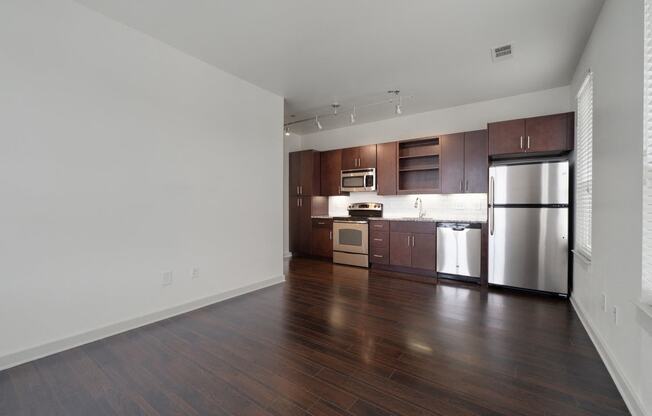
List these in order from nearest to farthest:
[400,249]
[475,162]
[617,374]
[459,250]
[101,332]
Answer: [617,374]
[101,332]
[459,250]
[475,162]
[400,249]

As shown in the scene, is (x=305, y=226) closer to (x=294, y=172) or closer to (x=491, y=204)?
(x=294, y=172)

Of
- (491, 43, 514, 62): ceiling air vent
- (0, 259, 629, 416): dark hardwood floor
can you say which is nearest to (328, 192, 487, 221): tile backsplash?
(0, 259, 629, 416): dark hardwood floor

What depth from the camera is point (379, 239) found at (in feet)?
16.7

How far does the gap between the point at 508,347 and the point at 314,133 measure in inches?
216

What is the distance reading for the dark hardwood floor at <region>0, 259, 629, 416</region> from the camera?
1.68m

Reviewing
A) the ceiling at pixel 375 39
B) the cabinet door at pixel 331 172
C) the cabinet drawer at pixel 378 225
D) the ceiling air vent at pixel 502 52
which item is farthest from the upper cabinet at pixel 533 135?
the cabinet door at pixel 331 172

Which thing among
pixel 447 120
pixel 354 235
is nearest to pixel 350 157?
pixel 354 235

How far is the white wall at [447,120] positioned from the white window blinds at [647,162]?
2947 millimetres

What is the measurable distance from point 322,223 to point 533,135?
12.2 ft

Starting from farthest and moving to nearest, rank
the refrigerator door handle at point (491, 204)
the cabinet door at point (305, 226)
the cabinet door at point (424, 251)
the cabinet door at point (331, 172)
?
the cabinet door at point (305, 226) < the cabinet door at point (331, 172) < the cabinet door at point (424, 251) < the refrigerator door handle at point (491, 204)

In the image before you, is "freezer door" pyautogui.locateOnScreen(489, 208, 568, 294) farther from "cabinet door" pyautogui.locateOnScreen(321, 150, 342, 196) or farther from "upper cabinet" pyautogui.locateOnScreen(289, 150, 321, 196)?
"upper cabinet" pyautogui.locateOnScreen(289, 150, 321, 196)

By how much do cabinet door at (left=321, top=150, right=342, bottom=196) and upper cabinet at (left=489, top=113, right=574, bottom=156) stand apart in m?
2.80

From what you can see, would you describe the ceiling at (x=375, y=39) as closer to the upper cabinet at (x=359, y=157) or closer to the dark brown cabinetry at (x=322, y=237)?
the upper cabinet at (x=359, y=157)

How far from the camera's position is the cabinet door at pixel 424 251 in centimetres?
455
